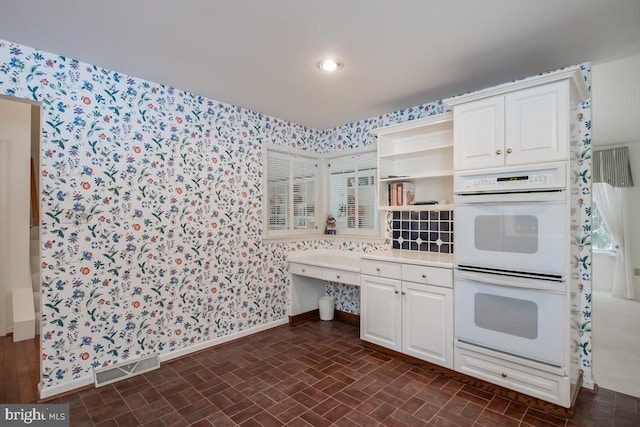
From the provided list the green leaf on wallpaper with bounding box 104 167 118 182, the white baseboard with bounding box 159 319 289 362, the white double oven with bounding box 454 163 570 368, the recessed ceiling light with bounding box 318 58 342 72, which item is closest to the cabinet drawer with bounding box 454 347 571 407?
the white double oven with bounding box 454 163 570 368

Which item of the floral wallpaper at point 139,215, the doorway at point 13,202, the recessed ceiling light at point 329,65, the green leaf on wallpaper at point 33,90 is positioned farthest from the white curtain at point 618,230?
the doorway at point 13,202

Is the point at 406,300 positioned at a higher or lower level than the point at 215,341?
higher

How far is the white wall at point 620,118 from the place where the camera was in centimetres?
279

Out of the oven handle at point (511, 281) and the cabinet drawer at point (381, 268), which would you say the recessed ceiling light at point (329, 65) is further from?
the oven handle at point (511, 281)

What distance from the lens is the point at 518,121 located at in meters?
2.27

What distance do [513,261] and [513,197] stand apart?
460 mm

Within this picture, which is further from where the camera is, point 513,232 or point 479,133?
point 479,133

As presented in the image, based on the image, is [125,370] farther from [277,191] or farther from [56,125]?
[277,191]

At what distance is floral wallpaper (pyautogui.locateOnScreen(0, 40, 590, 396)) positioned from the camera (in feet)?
7.74

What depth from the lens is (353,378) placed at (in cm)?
261

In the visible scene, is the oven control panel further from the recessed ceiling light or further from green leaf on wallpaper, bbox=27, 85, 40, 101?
green leaf on wallpaper, bbox=27, 85, 40, 101

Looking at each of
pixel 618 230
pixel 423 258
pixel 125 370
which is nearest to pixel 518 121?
pixel 423 258

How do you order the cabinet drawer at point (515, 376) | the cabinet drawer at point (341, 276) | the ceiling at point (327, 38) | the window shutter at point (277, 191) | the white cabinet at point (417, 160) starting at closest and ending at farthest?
the ceiling at point (327, 38), the cabinet drawer at point (515, 376), the white cabinet at point (417, 160), the cabinet drawer at point (341, 276), the window shutter at point (277, 191)

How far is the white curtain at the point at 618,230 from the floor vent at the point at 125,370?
7014 mm
